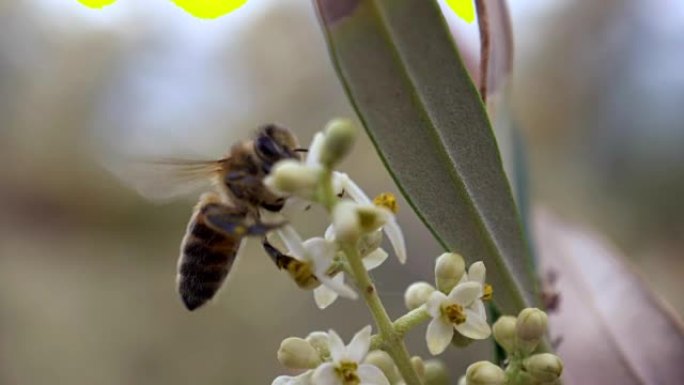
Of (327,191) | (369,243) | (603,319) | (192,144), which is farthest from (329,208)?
(192,144)

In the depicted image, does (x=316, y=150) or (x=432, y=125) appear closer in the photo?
(x=316, y=150)

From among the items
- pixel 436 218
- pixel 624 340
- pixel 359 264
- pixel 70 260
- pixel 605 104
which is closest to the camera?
pixel 359 264

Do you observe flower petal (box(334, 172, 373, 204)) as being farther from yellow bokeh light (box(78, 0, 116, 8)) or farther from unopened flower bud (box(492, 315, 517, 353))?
yellow bokeh light (box(78, 0, 116, 8))

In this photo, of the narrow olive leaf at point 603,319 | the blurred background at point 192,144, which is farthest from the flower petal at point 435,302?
the blurred background at point 192,144

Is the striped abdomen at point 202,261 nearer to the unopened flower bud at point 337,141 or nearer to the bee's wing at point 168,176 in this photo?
the bee's wing at point 168,176

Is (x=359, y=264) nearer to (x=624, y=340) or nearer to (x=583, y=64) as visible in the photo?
(x=624, y=340)

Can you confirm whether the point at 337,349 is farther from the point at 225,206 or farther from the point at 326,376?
the point at 225,206

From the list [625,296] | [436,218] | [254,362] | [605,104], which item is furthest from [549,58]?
[436,218]
